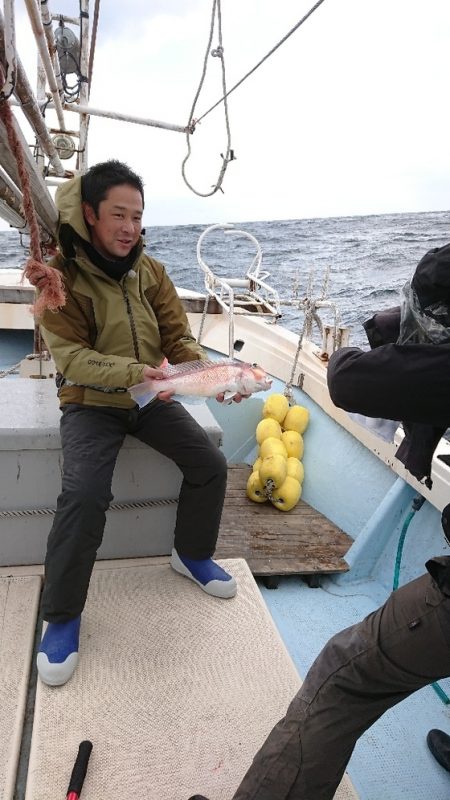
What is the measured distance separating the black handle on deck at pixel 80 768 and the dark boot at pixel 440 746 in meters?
1.45

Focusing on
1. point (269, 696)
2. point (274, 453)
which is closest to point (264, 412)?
point (274, 453)

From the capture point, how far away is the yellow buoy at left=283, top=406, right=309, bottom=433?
4918mm

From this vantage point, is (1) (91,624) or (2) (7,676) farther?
(1) (91,624)

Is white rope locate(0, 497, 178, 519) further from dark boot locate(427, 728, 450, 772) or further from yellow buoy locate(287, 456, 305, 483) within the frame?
yellow buoy locate(287, 456, 305, 483)

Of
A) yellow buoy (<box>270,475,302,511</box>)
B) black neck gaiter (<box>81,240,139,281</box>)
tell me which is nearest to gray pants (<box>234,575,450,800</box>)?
black neck gaiter (<box>81,240,139,281</box>)

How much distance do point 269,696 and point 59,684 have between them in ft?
2.61

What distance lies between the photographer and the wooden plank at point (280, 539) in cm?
346

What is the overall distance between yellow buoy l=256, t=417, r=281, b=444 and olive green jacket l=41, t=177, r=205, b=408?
2.30 metres

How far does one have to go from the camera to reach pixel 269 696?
2002 millimetres

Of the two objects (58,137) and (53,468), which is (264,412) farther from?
(58,137)

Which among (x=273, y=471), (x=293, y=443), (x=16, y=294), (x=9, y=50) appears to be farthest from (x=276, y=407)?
(x=16, y=294)

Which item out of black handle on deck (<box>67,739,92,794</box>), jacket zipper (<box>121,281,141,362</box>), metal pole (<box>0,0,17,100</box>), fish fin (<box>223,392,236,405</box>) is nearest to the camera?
metal pole (<box>0,0,17,100</box>)

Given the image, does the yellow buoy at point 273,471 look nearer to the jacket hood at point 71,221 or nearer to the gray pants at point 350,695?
the jacket hood at point 71,221

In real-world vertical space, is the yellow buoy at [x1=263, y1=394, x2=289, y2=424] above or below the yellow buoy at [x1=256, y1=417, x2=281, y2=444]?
above
